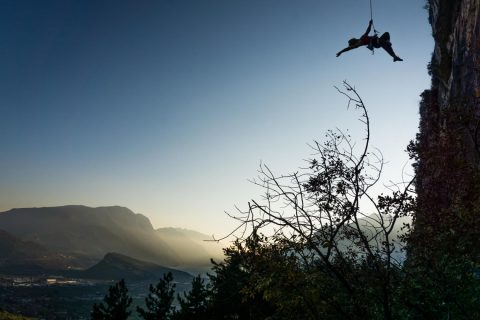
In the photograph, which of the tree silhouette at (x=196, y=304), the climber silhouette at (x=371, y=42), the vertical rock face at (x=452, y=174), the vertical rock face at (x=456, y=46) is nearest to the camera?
the vertical rock face at (x=452, y=174)

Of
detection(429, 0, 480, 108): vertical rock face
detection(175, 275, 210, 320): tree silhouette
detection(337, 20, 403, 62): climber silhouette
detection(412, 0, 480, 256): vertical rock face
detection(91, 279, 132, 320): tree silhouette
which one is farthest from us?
detection(91, 279, 132, 320): tree silhouette

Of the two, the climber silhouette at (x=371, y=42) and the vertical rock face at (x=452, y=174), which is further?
the climber silhouette at (x=371, y=42)

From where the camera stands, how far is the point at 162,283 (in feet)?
117

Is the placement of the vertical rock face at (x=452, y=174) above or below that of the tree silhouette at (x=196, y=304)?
above

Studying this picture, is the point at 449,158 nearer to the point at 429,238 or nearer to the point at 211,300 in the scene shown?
the point at 429,238

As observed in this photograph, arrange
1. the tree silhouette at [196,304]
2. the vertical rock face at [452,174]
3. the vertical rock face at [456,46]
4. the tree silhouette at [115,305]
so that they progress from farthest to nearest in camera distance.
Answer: the tree silhouette at [115,305] → the tree silhouette at [196,304] → the vertical rock face at [456,46] → the vertical rock face at [452,174]

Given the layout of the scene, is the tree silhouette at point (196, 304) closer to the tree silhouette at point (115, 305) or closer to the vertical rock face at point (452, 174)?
the tree silhouette at point (115, 305)

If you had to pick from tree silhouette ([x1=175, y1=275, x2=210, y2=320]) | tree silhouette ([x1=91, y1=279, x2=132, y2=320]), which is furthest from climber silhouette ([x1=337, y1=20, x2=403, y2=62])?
tree silhouette ([x1=91, y1=279, x2=132, y2=320])

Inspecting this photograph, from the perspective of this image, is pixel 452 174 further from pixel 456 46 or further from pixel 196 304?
pixel 196 304

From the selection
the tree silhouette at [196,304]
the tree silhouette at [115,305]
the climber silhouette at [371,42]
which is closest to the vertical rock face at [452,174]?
the climber silhouette at [371,42]

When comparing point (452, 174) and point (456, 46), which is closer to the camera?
point (452, 174)

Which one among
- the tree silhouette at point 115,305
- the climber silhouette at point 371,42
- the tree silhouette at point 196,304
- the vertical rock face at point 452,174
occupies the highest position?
the climber silhouette at point 371,42

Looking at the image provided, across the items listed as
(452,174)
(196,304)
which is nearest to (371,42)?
(452,174)

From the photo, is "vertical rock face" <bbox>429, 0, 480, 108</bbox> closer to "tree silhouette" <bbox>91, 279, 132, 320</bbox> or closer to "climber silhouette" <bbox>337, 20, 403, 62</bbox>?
"climber silhouette" <bbox>337, 20, 403, 62</bbox>
